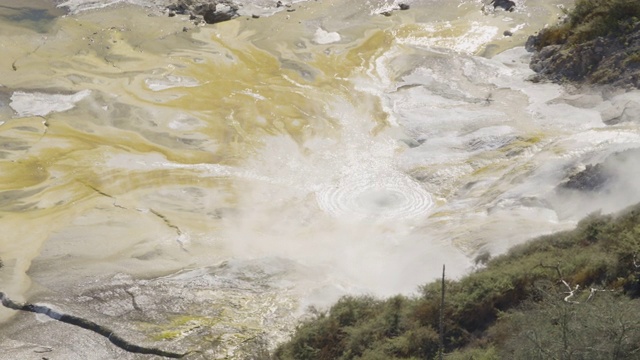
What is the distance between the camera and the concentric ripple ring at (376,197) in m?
12.4

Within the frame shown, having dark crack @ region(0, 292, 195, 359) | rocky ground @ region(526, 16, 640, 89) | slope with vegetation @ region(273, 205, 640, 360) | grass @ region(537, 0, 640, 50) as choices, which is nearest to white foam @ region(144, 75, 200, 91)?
dark crack @ region(0, 292, 195, 359)

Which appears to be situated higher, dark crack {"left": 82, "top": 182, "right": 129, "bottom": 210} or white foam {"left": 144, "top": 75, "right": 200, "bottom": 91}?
white foam {"left": 144, "top": 75, "right": 200, "bottom": 91}

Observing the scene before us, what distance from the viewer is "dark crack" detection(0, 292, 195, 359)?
29.6 feet

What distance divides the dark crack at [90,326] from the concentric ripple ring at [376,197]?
176 inches

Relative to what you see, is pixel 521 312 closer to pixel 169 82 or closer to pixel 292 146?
pixel 292 146

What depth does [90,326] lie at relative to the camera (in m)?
9.70

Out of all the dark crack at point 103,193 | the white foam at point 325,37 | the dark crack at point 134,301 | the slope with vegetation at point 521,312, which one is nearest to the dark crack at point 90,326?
the dark crack at point 134,301

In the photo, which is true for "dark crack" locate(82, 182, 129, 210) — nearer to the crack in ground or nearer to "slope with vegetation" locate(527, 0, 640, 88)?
the crack in ground

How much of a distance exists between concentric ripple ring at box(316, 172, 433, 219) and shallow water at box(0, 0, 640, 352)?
0.04m

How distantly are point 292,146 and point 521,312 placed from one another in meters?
8.41

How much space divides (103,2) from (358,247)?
15.7 meters

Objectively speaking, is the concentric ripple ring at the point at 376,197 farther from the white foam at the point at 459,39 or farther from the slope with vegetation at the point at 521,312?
the white foam at the point at 459,39

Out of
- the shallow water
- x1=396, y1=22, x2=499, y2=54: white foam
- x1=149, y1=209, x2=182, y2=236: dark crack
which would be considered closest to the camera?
the shallow water

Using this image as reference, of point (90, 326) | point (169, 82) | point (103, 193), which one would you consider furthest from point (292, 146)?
point (90, 326)
